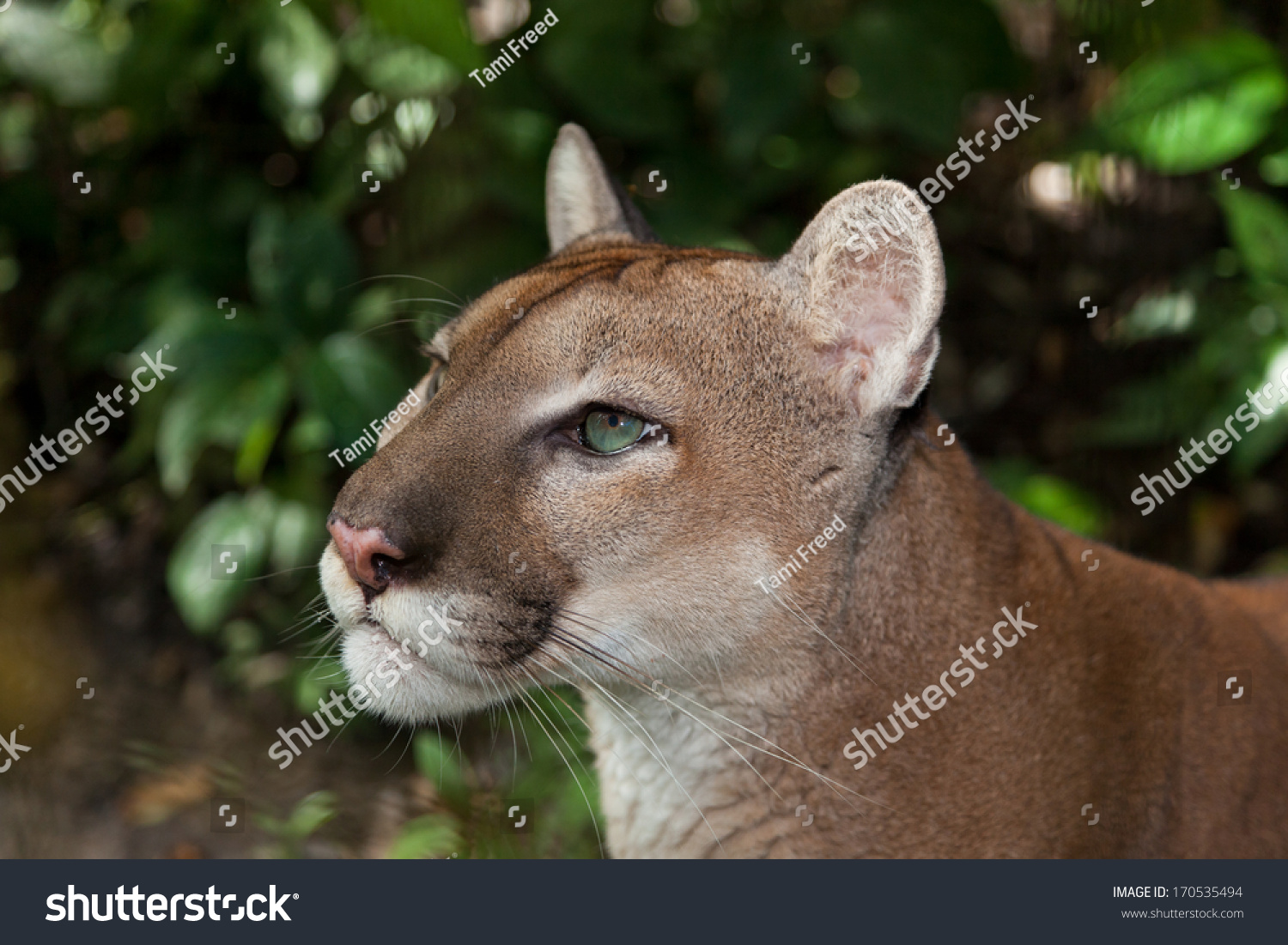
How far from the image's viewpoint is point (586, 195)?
130 inches

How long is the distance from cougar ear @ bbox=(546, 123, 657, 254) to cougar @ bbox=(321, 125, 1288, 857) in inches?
15.5

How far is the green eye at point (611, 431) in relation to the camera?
8.00ft

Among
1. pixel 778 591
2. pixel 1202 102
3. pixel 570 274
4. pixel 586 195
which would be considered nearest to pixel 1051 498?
pixel 1202 102

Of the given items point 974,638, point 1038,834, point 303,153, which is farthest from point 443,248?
point 1038,834

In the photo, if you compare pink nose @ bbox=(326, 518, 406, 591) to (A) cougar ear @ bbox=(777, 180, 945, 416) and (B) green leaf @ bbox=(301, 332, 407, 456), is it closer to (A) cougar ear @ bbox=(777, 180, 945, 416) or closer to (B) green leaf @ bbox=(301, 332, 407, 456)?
(A) cougar ear @ bbox=(777, 180, 945, 416)

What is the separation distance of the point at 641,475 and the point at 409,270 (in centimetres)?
214

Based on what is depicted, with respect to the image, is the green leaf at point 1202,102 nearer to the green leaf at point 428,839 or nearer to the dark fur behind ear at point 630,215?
the dark fur behind ear at point 630,215

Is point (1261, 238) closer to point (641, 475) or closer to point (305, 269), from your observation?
point (641, 475)

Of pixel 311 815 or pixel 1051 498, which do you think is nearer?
pixel 311 815

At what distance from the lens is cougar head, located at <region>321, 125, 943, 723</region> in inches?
91.2

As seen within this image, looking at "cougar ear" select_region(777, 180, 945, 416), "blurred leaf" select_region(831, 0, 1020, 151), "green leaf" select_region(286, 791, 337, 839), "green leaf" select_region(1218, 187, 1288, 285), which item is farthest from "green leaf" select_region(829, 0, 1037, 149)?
"green leaf" select_region(286, 791, 337, 839)

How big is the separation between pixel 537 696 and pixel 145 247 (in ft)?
8.29

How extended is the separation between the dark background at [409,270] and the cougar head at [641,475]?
2.44 ft

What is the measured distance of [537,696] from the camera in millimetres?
3756
